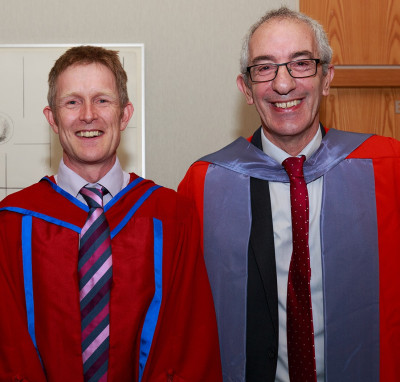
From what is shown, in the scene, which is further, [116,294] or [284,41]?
[284,41]

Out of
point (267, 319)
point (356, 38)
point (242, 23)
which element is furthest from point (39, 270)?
point (356, 38)

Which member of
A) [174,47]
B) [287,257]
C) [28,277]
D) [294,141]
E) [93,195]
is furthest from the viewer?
[174,47]

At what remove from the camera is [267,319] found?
72.4 inches

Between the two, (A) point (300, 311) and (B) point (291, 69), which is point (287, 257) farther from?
(B) point (291, 69)

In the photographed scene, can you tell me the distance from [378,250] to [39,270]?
3.83 feet

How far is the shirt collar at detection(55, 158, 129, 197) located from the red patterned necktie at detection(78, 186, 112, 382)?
0.13 meters

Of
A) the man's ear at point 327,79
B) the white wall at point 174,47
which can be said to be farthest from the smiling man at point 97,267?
the white wall at point 174,47

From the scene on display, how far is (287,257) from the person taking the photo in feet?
6.06

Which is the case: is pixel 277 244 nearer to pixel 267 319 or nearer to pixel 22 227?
pixel 267 319

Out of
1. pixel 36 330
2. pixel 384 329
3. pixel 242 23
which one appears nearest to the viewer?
pixel 36 330

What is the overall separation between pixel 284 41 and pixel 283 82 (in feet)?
0.53

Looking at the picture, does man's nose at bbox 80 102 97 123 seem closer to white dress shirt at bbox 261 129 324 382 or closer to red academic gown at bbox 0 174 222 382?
red academic gown at bbox 0 174 222 382

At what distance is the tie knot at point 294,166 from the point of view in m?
1.89

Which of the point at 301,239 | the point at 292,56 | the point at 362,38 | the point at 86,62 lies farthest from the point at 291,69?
the point at 362,38
